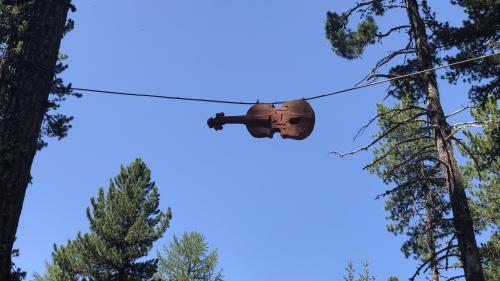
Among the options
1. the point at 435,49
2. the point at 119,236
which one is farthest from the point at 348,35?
the point at 119,236

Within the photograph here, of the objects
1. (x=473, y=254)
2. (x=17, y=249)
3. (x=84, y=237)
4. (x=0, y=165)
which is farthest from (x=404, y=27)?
(x=84, y=237)

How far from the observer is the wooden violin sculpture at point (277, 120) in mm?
4977

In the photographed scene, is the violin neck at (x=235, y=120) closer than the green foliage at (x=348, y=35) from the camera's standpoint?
Yes

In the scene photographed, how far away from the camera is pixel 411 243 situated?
1648 cm

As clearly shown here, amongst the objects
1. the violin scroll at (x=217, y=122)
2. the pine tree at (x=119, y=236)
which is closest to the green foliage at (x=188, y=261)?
the pine tree at (x=119, y=236)

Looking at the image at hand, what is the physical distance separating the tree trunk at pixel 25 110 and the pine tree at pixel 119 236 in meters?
14.3

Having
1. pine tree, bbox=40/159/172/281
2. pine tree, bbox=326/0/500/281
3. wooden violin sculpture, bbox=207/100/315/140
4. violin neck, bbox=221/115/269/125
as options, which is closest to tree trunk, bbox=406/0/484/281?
pine tree, bbox=326/0/500/281

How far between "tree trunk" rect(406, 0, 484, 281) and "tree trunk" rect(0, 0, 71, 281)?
262 inches

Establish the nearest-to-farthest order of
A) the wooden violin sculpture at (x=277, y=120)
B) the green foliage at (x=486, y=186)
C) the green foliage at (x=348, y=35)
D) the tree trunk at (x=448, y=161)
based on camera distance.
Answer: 1. the wooden violin sculpture at (x=277, y=120)
2. the tree trunk at (x=448, y=161)
3. the green foliage at (x=348, y=35)
4. the green foliage at (x=486, y=186)

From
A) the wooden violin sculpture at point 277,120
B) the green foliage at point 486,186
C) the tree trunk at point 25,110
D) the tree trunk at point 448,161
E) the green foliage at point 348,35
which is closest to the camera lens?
the tree trunk at point 25,110

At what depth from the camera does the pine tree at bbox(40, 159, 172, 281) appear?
1812 cm

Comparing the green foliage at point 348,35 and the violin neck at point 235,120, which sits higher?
the green foliage at point 348,35

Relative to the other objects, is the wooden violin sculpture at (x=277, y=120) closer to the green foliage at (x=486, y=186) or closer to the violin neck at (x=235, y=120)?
the violin neck at (x=235, y=120)

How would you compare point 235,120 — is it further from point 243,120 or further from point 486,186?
point 486,186
